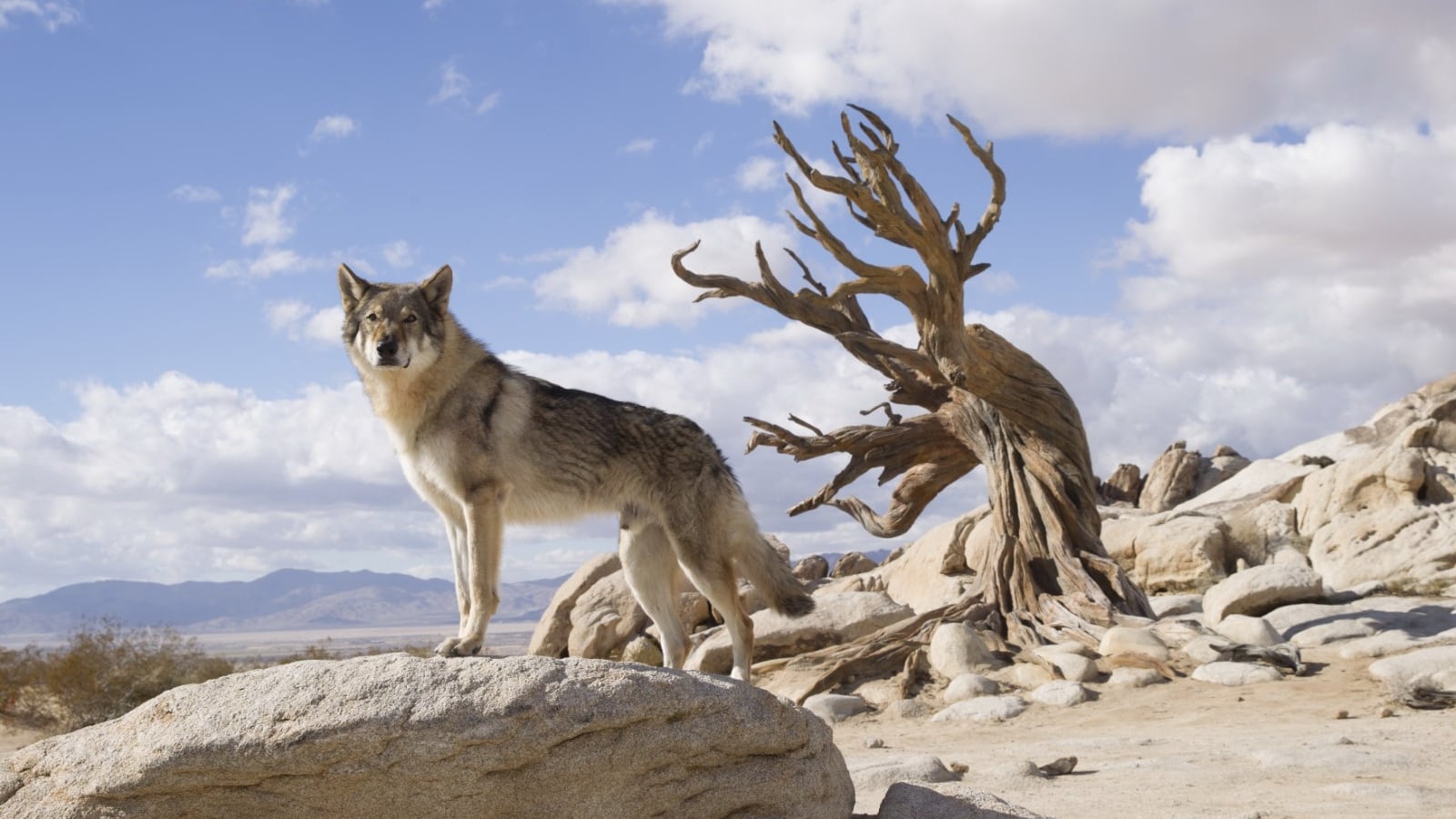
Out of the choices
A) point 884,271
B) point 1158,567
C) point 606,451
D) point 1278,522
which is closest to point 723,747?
point 606,451

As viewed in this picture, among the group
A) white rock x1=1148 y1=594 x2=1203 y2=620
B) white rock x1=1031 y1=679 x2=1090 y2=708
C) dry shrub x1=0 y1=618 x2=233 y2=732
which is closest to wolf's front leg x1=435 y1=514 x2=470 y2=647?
white rock x1=1031 y1=679 x2=1090 y2=708

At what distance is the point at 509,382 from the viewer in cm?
814

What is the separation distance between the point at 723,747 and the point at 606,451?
2.87 metres

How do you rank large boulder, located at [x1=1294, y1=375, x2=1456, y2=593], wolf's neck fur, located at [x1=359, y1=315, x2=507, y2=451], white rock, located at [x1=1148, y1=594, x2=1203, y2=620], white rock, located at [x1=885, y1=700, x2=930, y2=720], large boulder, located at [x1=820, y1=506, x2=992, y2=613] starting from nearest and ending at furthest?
1. wolf's neck fur, located at [x1=359, y1=315, x2=507, y2=451]
2. white rock, located at [x1=885, y1=700, x2=930, y2=720]
3. white rock, located at [x1=1148, y1=594, x2=1203, y2=620]
4. large boulder, located at [x1=1294, y1=375, x2=1456, y2=593]
5. large boulder, located at [x1=820, y1=506, x2=992, y2=613]

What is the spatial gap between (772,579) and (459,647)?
99.3 inches

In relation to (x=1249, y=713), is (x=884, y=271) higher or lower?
higher

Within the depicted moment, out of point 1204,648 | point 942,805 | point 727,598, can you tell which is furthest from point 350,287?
point 1204,648

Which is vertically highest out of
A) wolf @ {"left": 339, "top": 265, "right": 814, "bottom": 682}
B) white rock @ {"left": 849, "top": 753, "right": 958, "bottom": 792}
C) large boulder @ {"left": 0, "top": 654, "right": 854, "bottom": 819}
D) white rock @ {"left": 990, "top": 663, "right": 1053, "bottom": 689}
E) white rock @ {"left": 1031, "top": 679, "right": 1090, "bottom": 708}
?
wolf @ {"left": 339, "top": 265, "right": 814, "bottom": 682}

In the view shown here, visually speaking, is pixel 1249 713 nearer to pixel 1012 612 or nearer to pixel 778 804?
pixel 1012 612

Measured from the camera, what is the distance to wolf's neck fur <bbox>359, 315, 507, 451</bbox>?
7.73 meters

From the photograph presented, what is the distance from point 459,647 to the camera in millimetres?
6539

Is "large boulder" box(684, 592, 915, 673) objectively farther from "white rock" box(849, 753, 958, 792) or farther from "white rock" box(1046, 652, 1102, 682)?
"white rock" box(849, 753, 958, 792)

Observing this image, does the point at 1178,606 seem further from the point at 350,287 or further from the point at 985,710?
the point at 350,287

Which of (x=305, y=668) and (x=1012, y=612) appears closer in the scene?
(x=305, y=668)
